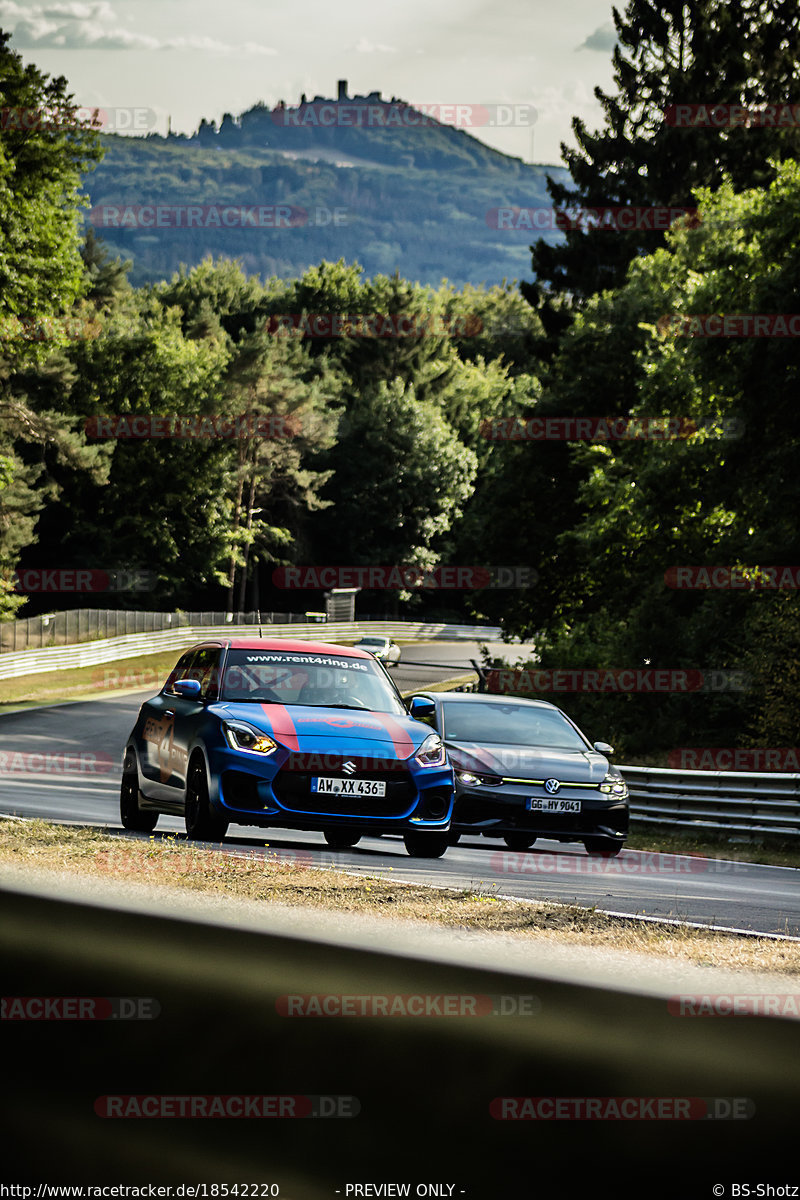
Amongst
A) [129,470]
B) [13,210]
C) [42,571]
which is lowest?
[42,571]

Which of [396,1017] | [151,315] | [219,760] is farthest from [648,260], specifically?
[151,315]

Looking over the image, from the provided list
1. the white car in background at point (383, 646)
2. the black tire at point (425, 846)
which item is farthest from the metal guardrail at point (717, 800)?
the white car in background at point (383, 646)

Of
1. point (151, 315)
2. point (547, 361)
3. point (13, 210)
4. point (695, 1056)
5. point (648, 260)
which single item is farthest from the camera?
point (151, 315)

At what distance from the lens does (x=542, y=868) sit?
42.7ft

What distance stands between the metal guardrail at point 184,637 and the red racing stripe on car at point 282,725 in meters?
28.5

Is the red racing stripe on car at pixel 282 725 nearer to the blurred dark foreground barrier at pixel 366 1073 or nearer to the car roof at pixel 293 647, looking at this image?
the car roof at pixel 293 647

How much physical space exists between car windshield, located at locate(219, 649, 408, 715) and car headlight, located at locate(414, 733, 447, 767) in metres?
0.59

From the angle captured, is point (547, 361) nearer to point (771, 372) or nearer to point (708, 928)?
point (771, 372)

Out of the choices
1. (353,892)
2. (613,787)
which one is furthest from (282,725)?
(613,787)

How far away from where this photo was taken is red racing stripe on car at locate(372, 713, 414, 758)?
10.9 metres

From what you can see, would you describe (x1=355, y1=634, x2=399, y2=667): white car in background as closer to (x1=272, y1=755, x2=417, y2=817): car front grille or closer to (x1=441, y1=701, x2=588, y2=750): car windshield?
(x1=441, y1=701, x2=588, y2=750): car windshield

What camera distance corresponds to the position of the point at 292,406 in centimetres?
8519

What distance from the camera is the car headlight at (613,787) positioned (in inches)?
567

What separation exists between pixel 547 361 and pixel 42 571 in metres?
32.2
